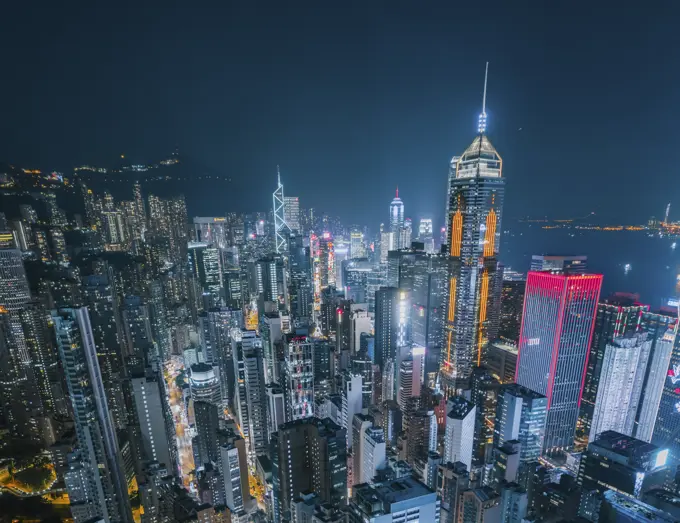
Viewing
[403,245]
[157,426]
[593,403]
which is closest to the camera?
[157,426]

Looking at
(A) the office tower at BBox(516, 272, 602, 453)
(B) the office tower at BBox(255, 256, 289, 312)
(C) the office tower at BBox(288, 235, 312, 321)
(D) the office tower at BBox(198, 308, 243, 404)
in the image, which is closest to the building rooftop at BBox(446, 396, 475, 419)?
(A) the office tower at BBox(516, 272, 602, 453)

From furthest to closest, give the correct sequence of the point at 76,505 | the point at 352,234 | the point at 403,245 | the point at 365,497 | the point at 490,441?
the point at 352,234
the point at 403,245
the point at 490,441
the point at 76,505
the point at 365,497

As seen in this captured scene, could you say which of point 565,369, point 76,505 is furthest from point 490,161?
point 76,505

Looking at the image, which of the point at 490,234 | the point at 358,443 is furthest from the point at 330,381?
the point at 490,234

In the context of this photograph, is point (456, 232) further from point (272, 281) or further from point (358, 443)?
point (358, 443)

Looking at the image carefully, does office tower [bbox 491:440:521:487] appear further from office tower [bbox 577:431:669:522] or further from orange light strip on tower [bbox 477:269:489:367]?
orange light strip on tower [bbox 477:269:489:367]

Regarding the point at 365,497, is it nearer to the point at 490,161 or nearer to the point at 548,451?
the point at 548,451
